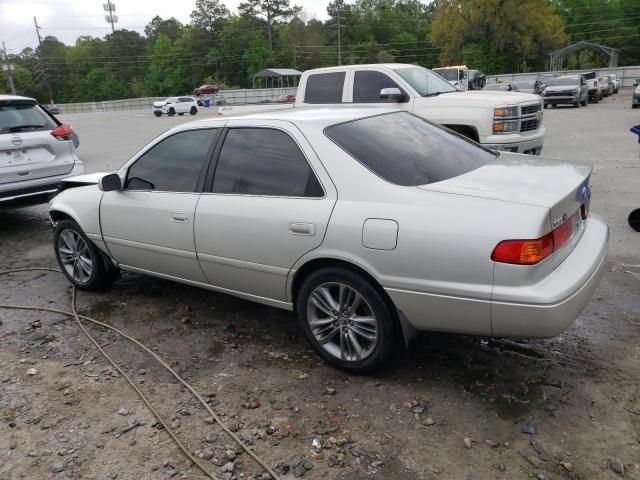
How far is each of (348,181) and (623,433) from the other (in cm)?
199

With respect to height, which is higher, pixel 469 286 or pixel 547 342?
pixel 469 286

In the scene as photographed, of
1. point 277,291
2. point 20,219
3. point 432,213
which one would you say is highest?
point 432,213

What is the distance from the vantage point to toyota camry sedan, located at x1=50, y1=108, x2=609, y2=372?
9.25 ft

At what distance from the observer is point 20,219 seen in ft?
26.9

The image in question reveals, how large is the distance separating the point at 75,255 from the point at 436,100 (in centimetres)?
555

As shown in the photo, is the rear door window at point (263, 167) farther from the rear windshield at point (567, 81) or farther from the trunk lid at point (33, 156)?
the rear windshield at point (567, 81)

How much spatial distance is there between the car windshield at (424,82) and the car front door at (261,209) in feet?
17.4

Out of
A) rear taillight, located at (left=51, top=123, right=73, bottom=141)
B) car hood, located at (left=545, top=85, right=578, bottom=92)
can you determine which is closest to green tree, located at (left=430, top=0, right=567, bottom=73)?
car hood, located at (left=545, top=85, right=578, bottom=92)

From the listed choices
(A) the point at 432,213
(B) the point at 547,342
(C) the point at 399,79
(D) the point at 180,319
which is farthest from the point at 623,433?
(C) the point at 399,79

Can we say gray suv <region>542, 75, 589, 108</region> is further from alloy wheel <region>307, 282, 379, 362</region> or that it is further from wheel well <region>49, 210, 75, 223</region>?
alloy wheel <region>307, 282, 379, 362</region>

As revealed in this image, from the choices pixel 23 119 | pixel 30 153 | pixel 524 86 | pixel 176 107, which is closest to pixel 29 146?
pixel 30 153

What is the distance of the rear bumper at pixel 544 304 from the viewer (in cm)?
273

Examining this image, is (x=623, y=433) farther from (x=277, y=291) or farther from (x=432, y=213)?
(x=277, y=291)

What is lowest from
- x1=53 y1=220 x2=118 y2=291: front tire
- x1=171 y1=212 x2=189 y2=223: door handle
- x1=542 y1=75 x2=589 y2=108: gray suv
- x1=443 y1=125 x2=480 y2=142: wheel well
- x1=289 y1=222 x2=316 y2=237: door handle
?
x1=542 y1=75 x2=589 y2=108: gray suv
